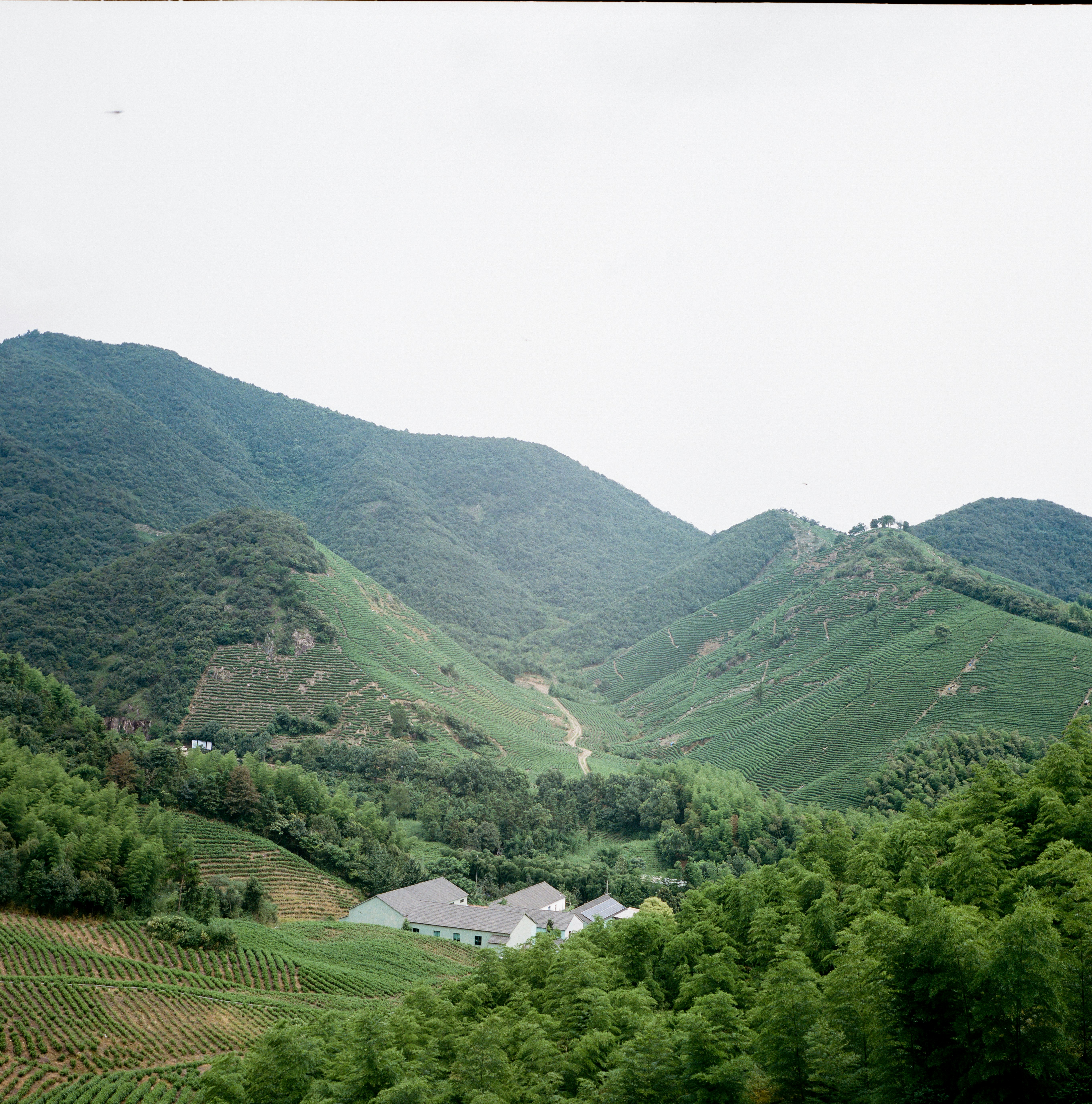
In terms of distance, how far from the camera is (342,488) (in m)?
165

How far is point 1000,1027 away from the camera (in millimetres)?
10797

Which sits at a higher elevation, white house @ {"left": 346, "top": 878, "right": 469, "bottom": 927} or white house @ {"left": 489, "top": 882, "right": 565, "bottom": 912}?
white house @ {"left": 489, "top": 882, "right": 565, "bottom": 912}

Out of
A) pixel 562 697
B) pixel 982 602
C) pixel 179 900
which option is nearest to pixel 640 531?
pixel 562 697

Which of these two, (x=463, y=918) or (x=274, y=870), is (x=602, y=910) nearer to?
(x=463, y=918)

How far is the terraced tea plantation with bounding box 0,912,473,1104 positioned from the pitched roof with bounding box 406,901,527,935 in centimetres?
421

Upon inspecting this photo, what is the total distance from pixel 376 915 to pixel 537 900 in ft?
29.1

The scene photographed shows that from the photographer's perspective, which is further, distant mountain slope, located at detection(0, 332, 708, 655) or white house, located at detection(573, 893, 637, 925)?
distant mountain slope, located at detection(0, 332, 708, 655)

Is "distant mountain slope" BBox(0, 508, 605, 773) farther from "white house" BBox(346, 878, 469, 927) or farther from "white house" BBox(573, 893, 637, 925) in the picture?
"white house" BBox(573, 893, 637, 925)

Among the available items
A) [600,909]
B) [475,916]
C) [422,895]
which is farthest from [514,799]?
[475,916]

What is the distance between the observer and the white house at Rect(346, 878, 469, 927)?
42.3 metres

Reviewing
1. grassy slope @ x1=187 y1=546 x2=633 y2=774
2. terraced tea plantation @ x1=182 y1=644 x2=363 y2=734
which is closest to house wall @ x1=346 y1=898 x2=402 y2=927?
grassy slope @ x1=187 y1=546 x2=633 y2=774

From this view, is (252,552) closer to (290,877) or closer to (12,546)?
(12,546)

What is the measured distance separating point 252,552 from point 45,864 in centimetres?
5357

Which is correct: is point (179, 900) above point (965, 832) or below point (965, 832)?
below
